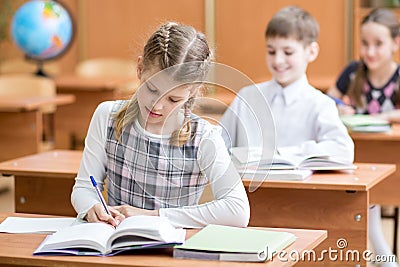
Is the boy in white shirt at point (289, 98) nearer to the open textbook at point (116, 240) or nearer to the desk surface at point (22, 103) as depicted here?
the open textbook at point (116, 240)

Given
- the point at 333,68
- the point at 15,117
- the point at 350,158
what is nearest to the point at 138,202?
the point at 350,158

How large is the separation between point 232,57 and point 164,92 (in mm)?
5650

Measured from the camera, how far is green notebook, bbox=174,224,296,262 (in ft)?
6.19

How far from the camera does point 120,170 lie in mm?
2465

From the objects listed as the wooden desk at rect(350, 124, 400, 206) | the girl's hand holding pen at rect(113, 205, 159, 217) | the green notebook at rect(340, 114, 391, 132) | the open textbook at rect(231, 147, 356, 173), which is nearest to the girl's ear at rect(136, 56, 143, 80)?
the girl's hand holding pen at rect(113, 205, 159, 217)

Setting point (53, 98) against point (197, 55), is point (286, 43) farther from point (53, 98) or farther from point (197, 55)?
point (53, 98)

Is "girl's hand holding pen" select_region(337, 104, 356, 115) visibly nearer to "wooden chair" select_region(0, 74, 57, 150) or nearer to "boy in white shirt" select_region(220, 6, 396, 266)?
"boy in white shirt" select_region(220, 6, 396, 266)

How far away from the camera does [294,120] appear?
11.3 ft

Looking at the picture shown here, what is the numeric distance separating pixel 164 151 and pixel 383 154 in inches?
66.9

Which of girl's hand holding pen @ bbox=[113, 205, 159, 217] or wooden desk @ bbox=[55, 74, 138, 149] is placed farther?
wooden desk @ bbox=[55, 74, 138, 149]

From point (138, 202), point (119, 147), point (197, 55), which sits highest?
point (197, 55)

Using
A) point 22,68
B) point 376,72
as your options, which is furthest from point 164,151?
point 22,68

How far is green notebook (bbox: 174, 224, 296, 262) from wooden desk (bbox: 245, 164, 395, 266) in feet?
2.57

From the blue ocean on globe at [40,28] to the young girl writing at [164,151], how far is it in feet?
14.1
